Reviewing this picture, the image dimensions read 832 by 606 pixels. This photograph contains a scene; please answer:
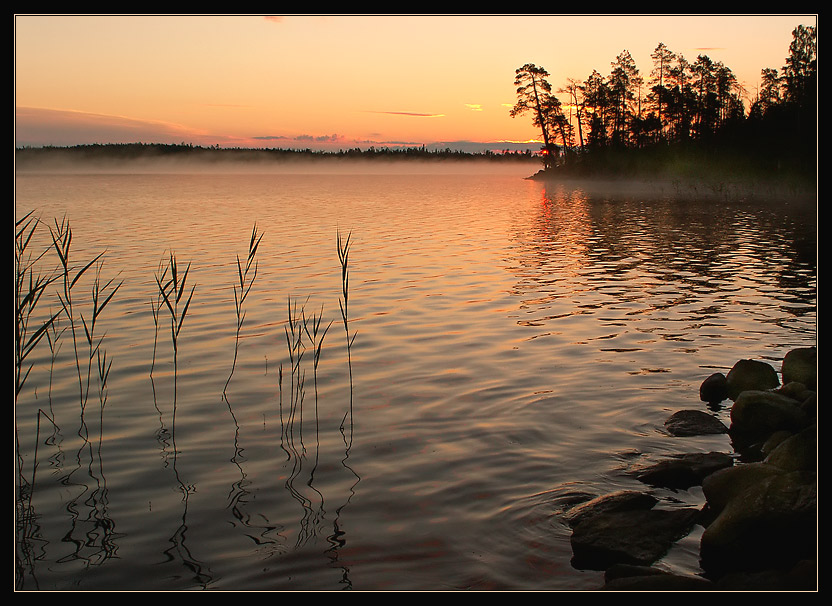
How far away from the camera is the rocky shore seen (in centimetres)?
488

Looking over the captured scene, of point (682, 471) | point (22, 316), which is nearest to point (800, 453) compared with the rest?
point (682, 471)

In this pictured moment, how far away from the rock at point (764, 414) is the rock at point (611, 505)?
7.77 ft

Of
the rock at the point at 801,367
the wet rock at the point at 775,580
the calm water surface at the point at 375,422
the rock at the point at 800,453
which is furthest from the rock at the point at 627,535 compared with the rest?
the rock at the point at 801,367

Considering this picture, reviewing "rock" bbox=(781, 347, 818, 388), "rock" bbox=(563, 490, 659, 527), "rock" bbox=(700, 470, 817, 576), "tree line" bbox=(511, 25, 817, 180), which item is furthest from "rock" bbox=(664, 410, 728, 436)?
"tree line" bbox=(511, 25, 817, 180)

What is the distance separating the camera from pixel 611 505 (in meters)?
6.18

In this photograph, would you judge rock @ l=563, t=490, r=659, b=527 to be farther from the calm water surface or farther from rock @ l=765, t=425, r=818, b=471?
rock @ l=765, t=425, r=818, b=471

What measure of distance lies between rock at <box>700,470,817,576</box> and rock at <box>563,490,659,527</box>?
0.63 meters

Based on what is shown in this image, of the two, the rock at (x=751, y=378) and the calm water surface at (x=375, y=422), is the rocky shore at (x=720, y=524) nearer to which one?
the calm water surface at (x=375, y=422)

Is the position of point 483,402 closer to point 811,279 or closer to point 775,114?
point 811,279

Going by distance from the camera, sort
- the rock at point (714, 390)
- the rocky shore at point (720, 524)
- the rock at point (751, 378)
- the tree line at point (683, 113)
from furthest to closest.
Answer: the tree line at point (683, 113) < the rock at point (714, 390) < the rock at point (751, 378) < the rocky shore at point (720, 524)

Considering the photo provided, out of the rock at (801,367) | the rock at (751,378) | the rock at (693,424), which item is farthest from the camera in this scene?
the rock at (751,378)

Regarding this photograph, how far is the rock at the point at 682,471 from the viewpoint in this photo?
275 inches

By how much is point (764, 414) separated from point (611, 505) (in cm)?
291

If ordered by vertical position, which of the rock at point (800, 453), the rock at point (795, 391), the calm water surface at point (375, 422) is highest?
the rock at point (800, 453)
